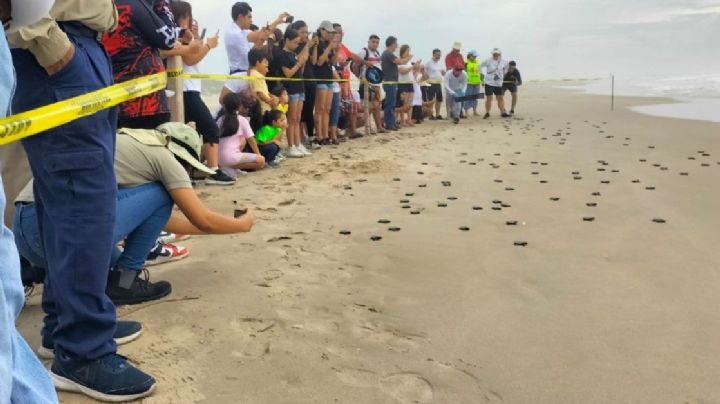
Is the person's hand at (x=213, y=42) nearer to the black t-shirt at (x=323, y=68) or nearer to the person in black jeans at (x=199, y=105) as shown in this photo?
the person in black jeans at (x=199, y=105)

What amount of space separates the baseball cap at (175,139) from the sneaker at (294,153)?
194 inches

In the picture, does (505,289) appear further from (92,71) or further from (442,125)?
(442,125)

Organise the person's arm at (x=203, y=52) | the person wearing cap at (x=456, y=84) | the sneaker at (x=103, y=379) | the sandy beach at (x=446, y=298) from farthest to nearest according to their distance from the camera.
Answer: the person wearing cap at (x=456, y=84), the person's arm at (x=203, y=52), the sandy beach at (x=446, y=298), the sneaker at (x=103, y=379)

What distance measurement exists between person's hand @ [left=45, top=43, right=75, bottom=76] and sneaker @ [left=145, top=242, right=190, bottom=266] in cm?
180

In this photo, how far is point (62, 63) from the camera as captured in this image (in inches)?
78.2

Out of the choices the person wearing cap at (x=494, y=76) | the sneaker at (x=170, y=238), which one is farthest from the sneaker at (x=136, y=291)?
the person wearing cap at (x=494, y=76)

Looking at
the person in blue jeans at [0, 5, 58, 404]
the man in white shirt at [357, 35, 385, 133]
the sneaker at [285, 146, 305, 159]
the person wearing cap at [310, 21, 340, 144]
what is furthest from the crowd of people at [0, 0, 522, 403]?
the man in white shirt at [357, 35, 385, 133]

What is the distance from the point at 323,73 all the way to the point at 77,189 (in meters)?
7.27

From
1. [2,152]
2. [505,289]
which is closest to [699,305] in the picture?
[505,289]

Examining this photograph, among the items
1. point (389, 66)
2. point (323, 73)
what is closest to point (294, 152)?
point (323, 73)

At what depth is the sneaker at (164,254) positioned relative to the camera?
11.9 ft

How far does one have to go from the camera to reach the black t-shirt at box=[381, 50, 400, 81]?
38.9 ft

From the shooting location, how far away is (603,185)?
5.92m

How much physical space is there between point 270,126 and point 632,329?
5.31m
